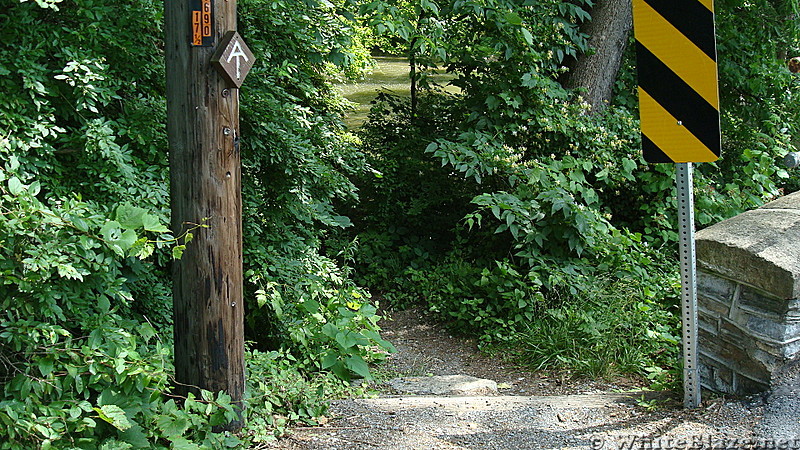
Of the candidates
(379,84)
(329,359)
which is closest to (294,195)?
(329,359)

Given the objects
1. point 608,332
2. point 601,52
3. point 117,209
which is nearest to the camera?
point 117,209

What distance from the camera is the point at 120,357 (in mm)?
3002

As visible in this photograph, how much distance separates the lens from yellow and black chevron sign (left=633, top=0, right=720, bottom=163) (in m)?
3.46

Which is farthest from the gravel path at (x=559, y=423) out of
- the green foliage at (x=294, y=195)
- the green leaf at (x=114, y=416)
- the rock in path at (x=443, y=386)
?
the green leaf at (x=114, y=416)

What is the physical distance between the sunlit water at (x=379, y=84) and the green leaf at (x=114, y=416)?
7.86 meters

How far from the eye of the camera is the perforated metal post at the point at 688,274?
3566 millimetres

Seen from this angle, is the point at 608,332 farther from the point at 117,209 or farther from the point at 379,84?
the point at 379,84

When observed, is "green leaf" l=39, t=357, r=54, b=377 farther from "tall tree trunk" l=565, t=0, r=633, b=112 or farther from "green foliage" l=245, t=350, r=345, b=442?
"tall tree trunk" l=565, t=0, r=633, b=112

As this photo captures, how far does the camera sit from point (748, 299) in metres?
3.58

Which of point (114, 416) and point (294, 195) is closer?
point (114, 416)

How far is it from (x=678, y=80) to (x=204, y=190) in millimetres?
2217

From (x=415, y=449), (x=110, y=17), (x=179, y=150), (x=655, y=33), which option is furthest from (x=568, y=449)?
(x=110, y=17)

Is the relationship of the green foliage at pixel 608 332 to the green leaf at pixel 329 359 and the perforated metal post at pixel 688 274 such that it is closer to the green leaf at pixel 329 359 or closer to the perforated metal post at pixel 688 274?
the perforated metal post at pixel 688 274

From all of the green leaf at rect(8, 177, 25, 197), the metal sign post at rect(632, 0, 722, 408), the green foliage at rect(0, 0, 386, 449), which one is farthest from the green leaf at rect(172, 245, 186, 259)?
the metal sign post at rect(632, 0, 722, 408)
